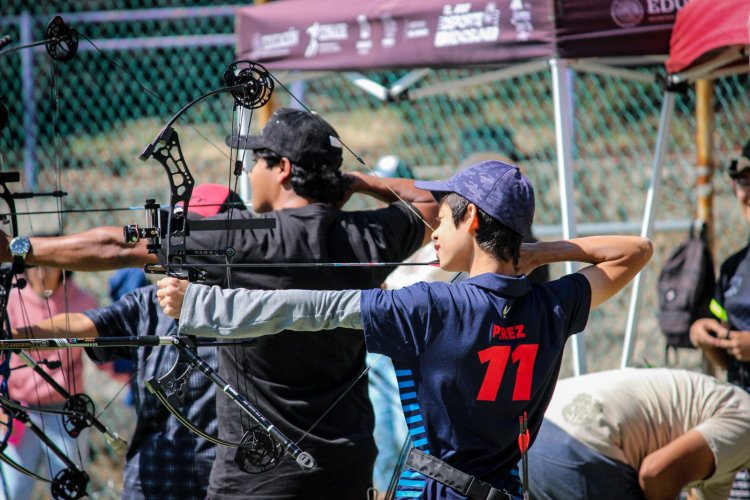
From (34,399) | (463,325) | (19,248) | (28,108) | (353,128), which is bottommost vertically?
(34,399)

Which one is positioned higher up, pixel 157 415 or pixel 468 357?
pixel 468 357

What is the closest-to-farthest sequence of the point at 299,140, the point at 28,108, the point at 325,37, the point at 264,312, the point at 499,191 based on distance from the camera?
the point at 264,312 → the point at 499,191 → the point at 299,140 → the point at 325,37 → the point at 28,108

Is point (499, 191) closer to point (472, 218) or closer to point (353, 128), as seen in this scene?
point (472, 218)

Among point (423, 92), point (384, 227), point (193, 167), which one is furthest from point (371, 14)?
point (193, 167)

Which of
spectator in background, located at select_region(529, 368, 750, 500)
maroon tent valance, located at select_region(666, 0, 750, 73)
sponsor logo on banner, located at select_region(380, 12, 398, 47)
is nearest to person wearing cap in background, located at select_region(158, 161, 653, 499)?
spectator in background, located at select_region(529, 368, 750, 500)

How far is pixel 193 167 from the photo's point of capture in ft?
28.9

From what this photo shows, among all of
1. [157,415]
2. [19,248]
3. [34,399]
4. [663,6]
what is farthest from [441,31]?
[34,399]

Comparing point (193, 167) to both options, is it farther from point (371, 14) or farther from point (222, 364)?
point (222, 364)

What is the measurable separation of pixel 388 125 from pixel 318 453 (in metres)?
6.62

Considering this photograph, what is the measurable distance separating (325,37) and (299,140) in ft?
5.41

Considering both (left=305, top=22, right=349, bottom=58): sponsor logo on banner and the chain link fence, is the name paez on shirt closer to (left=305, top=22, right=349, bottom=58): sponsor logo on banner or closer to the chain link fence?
(left=305, top=22, right=349, bottom=58): sponsor logo on banner

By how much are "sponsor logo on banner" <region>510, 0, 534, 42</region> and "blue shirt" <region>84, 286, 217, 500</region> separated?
1.72 meters

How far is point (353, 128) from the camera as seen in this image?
9094 mm

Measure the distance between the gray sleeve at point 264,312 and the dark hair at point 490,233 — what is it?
347 mm
